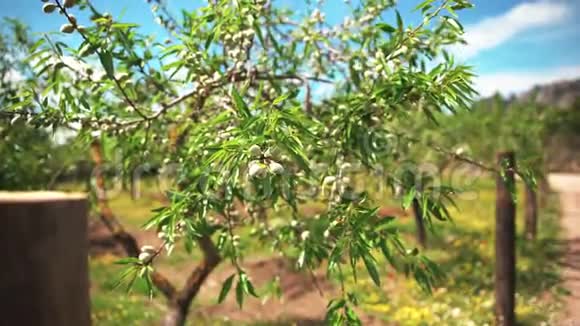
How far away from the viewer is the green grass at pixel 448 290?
13.7ft

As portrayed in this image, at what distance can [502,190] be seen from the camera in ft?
11.6

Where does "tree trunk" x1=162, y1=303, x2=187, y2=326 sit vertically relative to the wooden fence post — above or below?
below

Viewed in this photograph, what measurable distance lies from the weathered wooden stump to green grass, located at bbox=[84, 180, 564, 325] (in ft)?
7.28

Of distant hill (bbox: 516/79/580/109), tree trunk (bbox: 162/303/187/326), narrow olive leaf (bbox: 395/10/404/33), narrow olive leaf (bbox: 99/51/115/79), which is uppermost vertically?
distant hill (bbox: 516/79/580/109)

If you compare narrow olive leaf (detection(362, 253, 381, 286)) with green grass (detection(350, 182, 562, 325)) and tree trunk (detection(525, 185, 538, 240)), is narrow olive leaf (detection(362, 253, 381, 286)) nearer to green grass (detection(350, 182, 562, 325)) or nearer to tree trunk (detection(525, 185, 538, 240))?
green grass (detection(350, 182, 562, 325))

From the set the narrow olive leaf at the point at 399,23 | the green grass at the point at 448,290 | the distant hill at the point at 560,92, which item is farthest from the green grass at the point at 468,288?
the distant hill at the point at 560,92

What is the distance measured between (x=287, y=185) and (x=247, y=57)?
1.14m

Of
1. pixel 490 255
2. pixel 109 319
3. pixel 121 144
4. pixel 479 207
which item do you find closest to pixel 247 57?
pixel 121 144

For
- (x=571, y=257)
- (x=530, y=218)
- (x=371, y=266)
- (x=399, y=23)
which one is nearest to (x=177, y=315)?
(x=371, y=266)

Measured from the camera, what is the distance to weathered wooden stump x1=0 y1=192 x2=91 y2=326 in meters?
0.80

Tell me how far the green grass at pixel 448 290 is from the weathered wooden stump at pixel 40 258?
2218 millimetres

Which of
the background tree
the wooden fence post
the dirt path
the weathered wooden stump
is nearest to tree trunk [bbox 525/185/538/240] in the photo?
the dirt path

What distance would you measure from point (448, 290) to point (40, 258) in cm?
500

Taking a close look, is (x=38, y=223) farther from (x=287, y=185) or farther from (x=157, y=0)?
(x=157, y=0)
